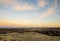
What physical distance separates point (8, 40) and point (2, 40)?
54 centimetres

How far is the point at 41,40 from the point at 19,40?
1818 millimetres

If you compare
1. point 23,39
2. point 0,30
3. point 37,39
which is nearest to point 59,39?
point 37,39

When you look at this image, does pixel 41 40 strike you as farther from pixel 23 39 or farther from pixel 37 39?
pixel 23 39

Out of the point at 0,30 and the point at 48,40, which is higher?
the point at 0,30

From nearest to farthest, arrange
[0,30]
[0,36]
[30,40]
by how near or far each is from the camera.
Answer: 1. [30,40]
2. [0,36]
3. [0,30]

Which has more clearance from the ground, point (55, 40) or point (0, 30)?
point (0, 30)

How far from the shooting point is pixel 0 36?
1186cm

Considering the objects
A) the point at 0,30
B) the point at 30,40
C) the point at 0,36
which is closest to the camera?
the point at 30,40

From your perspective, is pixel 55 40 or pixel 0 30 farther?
pixel 0 30

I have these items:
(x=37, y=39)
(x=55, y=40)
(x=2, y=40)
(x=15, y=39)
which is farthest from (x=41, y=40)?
(x=2, y=40)

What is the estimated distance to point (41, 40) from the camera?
10805mm

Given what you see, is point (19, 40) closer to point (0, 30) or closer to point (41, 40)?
point (41, 40)

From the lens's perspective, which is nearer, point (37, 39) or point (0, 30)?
point (37, 39)

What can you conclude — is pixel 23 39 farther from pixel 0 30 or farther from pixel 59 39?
pixel 0 30
